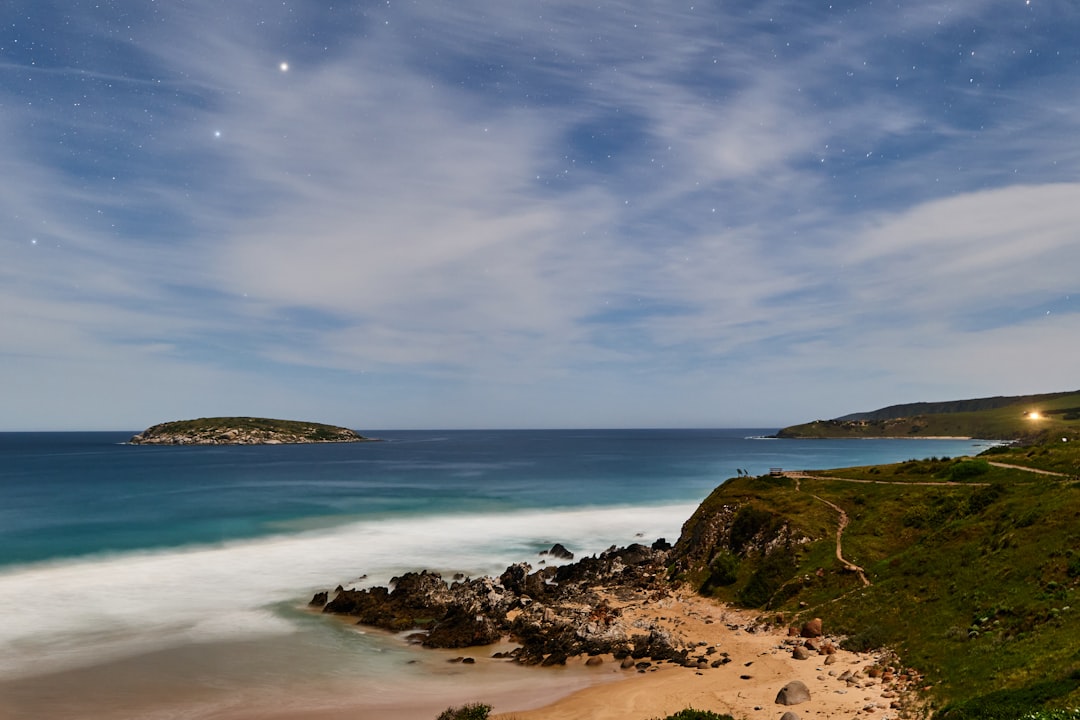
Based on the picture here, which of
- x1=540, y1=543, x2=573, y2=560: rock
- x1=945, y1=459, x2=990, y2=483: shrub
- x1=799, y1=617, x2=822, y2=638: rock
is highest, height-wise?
x1=945, y1=459, x2=990, y2=483: shrub

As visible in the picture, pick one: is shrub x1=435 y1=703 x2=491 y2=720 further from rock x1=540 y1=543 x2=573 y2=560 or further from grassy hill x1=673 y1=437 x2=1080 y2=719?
rock x1=540 y1=543 x2=573 y2=560

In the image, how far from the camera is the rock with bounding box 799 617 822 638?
3503cm

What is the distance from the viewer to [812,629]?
35.3 meters

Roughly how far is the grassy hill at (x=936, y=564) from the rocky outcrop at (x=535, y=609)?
6.48 m

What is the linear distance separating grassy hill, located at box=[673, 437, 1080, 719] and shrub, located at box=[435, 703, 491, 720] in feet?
59.2

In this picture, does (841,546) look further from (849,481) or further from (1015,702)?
(1015,702)

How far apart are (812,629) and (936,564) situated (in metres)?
9.29

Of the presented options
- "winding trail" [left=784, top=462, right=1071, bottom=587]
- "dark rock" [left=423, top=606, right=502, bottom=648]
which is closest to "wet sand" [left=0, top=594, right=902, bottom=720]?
"dark rock" [left=423, top=606, right=502, bottom=648]

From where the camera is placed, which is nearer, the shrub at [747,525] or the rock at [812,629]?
the rock at [812,629]

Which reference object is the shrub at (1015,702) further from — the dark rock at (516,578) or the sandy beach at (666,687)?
the dark rock at (516,578)

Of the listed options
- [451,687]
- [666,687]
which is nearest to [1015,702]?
[666,687]

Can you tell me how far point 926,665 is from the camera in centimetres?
2669

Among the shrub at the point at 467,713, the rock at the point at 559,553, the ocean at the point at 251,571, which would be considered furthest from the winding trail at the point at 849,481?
the shrub at the point at 467,713

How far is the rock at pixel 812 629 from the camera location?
35.0 meters
